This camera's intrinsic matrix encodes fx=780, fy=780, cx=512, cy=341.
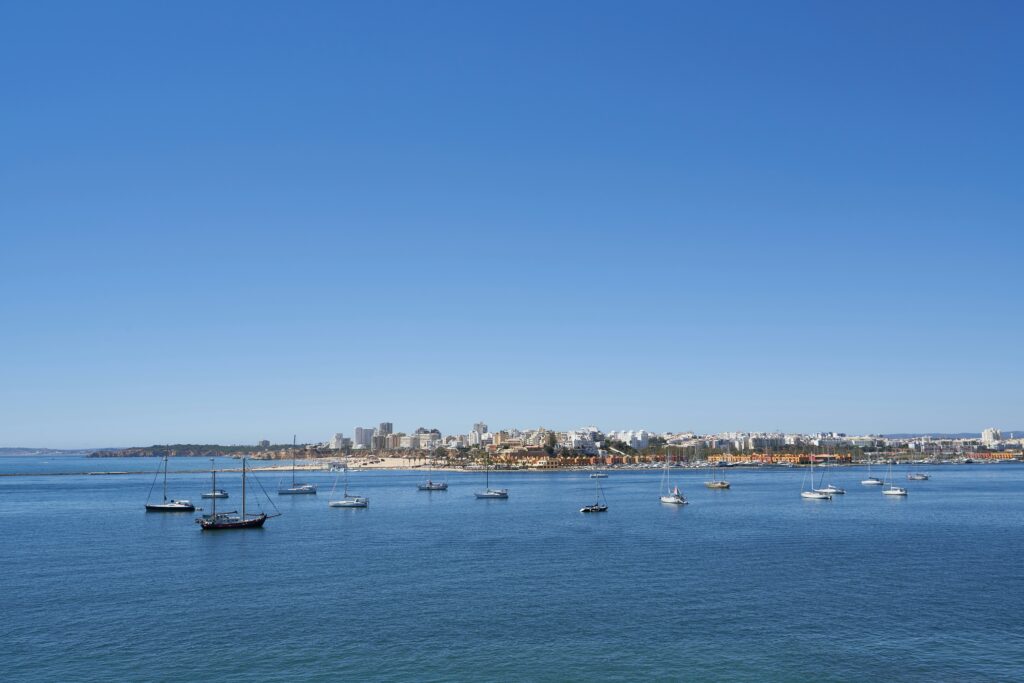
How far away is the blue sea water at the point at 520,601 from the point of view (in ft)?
93.6

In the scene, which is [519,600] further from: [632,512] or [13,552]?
[632,512]

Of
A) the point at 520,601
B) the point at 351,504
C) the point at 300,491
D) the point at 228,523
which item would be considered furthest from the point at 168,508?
the point at 520,601

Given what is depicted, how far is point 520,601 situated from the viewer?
38.3 meters

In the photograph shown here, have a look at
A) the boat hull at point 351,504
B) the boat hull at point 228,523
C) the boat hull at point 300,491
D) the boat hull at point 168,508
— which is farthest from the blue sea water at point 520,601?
the boat hull at point 300,491

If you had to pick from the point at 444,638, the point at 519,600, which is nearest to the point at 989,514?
the point at 519,600

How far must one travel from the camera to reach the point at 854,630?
32500 millimetres

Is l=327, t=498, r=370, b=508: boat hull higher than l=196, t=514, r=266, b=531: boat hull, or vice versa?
l=196, t=514, r=266, b=531: boat hull

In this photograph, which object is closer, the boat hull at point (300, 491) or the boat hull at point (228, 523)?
the boat hull at point (228, 523)

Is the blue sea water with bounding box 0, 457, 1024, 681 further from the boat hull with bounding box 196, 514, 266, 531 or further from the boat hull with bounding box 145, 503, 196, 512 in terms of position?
the boat hull with bounding box 145, 503, 196, 512

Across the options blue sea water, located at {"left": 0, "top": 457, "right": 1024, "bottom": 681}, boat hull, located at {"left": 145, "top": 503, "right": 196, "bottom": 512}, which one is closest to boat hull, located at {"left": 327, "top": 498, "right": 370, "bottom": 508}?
boat hull, located at {"left": 145, "top": 503, "right": 196, "bottom": 512}

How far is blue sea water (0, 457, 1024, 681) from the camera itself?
93.6 ft

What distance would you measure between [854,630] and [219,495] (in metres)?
101

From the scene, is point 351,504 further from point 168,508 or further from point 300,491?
point 300,491

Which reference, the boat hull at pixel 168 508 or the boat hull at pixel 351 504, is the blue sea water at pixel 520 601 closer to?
the boat hull at pixel 168 508
